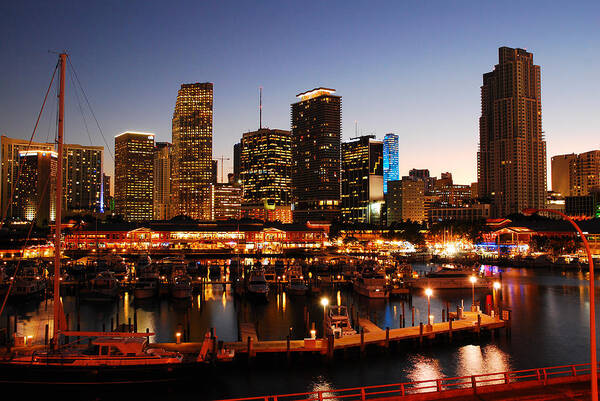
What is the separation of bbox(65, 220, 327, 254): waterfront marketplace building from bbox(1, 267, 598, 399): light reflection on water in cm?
8814

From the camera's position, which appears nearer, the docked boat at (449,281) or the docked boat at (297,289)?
the docked boat at (297,289)

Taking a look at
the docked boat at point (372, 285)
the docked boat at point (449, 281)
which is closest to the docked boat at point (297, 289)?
the docked boat at point (372, 285)

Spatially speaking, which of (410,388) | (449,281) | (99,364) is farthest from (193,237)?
(410,388)

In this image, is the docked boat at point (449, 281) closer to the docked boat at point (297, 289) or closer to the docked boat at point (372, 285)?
the docked boat at point (372, 285)

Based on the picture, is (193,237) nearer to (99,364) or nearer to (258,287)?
(258,287)

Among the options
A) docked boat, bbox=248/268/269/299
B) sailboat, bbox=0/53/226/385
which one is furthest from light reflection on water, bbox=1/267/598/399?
sailboat, bbox=0/53/226/385

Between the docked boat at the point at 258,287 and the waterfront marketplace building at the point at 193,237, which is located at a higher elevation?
the waterfront marketplace building at the point at 193,237

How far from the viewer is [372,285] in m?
71.8

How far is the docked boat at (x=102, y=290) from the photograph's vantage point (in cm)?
6906

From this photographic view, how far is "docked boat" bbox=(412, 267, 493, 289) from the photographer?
81125 millimetres

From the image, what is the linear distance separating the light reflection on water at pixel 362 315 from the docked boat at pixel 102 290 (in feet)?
5.90

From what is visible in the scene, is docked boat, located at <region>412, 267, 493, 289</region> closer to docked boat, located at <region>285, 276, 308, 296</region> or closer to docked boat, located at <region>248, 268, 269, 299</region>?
docked boat, located at <region>285, 276, 308, 296</region>

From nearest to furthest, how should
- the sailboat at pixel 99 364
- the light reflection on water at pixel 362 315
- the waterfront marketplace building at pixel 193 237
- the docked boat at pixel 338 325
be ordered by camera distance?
the sailboat at pixel 99 364, the light reflection on water at pixel 362 315, the docked boat at pixel 338 325, the waterfront marketplace building at pixel 193 237

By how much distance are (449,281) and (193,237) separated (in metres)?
109
